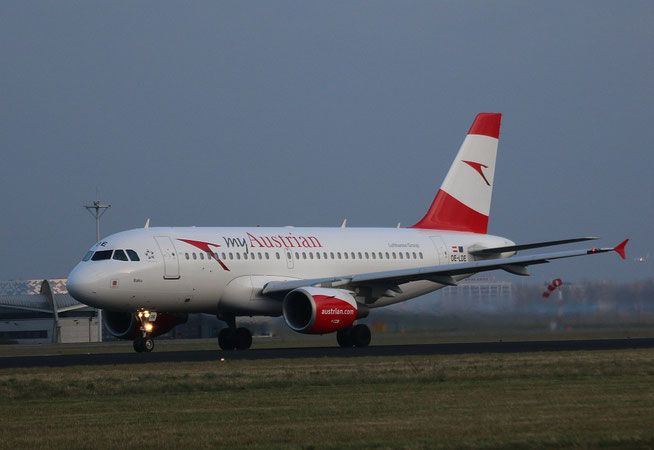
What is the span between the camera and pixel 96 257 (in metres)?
32.8

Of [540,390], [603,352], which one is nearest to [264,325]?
[603,352]

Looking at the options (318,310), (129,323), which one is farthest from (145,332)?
(318,310)

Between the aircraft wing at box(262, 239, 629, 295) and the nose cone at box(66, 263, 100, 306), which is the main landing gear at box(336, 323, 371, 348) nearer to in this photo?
the aircraft wing at box(262, 239, 629, 295)

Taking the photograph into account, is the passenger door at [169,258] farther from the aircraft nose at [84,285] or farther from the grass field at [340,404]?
the grass field at [340,404]

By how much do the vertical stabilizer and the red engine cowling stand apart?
8873 mm

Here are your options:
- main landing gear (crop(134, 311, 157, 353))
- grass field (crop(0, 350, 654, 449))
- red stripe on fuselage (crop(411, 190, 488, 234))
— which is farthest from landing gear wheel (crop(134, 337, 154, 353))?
red stripe on fuselage (crop(411, 190, 488, 234))

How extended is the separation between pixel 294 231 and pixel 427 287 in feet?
17.6

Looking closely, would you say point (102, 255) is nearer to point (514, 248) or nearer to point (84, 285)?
point (84, 285)

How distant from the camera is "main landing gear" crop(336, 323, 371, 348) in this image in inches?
1384

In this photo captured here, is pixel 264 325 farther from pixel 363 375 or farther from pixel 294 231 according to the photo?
pixel 363 375

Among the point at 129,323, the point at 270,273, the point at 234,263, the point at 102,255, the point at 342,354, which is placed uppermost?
the point at 102,255

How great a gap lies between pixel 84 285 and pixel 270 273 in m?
6.13

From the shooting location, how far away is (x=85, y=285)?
31984mm

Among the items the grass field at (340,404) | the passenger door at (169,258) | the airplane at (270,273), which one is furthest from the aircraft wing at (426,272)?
the grass field at (340,404)
